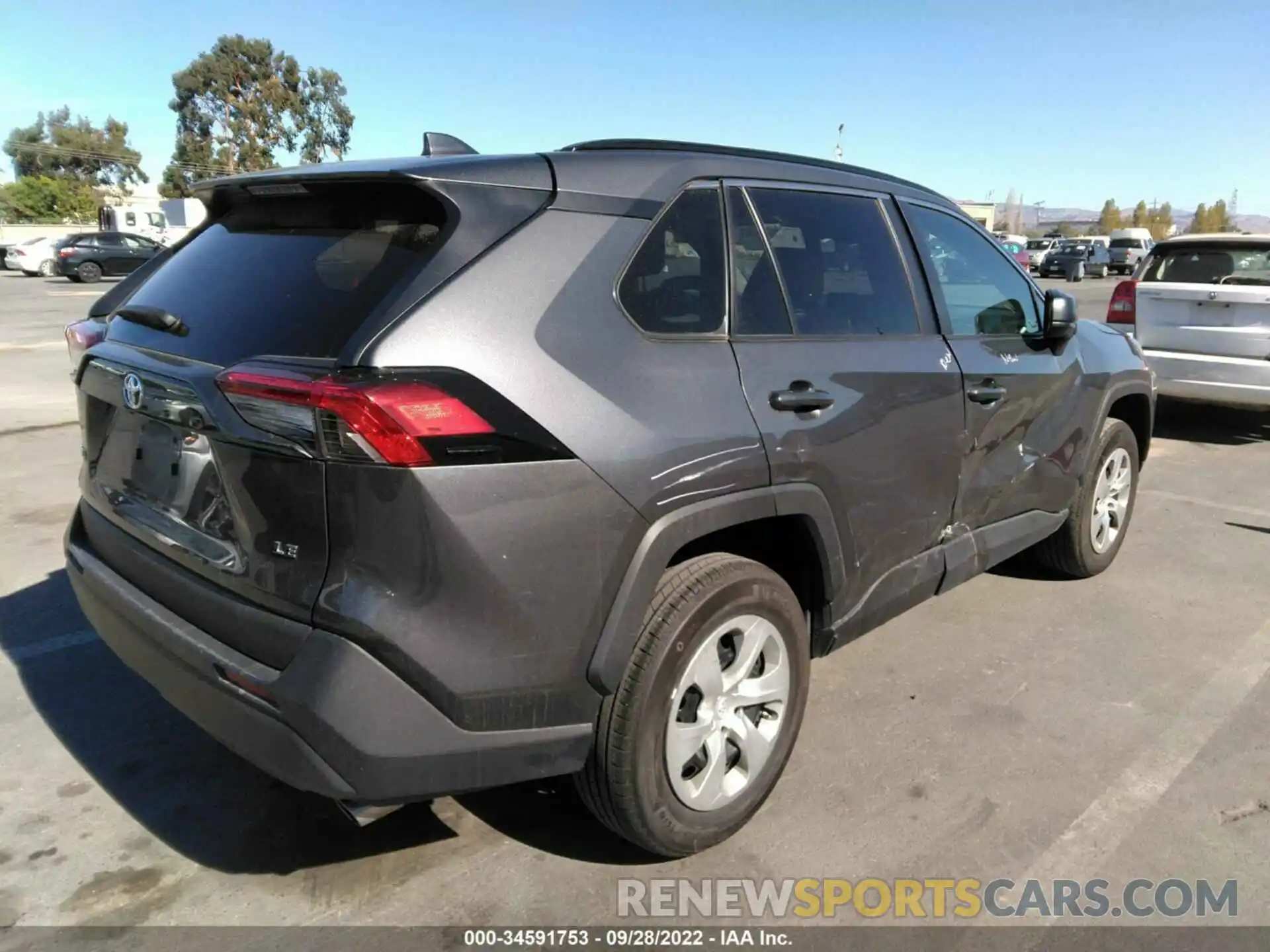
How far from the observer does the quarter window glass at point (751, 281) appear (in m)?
2.74

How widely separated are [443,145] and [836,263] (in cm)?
134

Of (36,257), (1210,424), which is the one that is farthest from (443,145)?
(36,257)

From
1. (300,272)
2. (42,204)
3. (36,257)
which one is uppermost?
(42,204)

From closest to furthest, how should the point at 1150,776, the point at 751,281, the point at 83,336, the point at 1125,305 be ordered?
1. the point at 751,281
2. the point at 1150,776
3. the point at 83,336
4. the point at 1125,305

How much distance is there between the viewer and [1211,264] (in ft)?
26.7

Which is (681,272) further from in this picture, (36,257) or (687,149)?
(36,257)

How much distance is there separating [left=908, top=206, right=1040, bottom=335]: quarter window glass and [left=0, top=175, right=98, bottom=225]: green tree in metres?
65.1

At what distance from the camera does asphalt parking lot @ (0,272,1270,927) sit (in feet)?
8.33

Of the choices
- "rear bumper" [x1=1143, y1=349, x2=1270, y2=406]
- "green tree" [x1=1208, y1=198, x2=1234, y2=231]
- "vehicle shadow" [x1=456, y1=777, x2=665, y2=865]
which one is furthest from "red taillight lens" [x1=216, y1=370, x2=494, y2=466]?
"green tree" [x1=1208, y1=198, x2=1234, y2=231]

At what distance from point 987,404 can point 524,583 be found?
7.23 ft

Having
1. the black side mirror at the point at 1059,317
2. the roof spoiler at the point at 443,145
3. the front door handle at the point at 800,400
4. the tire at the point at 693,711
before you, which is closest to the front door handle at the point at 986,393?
the black side mirror at the point at 1059,317

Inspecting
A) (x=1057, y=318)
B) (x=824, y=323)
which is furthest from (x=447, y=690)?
(x=1057, y=318)

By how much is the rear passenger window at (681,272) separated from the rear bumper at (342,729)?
1061mm

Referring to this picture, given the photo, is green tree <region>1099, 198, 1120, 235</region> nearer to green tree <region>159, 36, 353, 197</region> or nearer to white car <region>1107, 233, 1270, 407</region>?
green tree <region>159, 36, 353, 197</region>
